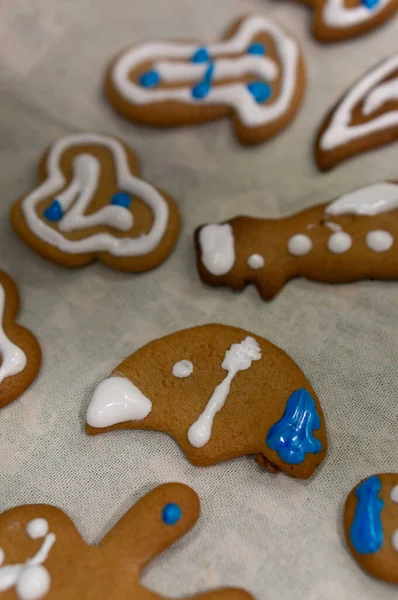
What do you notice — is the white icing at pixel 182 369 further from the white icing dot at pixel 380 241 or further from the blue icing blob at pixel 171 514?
the white icing dot at pixel 380 241

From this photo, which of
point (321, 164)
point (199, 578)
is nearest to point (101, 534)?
point (199, 578)

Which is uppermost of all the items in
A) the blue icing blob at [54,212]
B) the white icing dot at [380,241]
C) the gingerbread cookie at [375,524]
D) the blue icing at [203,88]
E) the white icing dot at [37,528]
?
the blue icing at [203,88]

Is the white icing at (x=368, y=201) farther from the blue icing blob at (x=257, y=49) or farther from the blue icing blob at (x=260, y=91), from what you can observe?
the blue icing blob at (x=257, y=49)

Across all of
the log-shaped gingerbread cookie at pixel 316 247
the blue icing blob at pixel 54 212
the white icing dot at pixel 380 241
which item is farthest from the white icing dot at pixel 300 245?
the blue icing blob at pixel 54 212

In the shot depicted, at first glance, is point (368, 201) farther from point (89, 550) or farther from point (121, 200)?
point (89, 550)

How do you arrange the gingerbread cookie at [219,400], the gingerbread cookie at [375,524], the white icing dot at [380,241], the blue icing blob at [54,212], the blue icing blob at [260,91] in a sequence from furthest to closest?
the blue icing blob at [260,91] → the blue icing blob at [54,212] → the white icing dot at [380,241] → the gingerbread cookie at [219,400] → the gingerbread cookie at [375,524]

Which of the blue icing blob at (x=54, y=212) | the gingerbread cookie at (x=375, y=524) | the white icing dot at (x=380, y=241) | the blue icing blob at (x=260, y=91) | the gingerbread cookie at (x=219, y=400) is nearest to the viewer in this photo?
the gingerbread cookie at (x=375, y=524)

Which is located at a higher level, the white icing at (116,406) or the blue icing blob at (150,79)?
the blue icing blob at (150,79)

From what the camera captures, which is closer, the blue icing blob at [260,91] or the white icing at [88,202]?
the white icing at [88,202]
